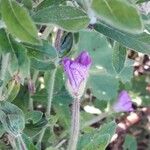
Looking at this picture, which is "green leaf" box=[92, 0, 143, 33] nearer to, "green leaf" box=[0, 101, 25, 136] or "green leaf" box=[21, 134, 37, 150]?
"green leaf" box=[0, 101, 25, 136]

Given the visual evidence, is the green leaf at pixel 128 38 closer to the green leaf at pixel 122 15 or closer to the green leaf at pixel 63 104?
the green leaf at pixel 122 15

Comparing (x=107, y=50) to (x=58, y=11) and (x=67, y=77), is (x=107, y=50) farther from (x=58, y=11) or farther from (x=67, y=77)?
(x=58, y=11)

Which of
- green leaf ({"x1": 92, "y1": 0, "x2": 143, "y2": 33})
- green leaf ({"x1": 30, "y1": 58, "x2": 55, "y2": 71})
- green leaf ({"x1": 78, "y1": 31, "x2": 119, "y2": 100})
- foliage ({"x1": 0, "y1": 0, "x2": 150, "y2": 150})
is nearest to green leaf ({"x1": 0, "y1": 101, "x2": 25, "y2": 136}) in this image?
foliage ({"x1": 0, "y1": 0, "x2": 150, "y2": 150})

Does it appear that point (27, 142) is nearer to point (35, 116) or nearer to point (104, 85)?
point (35, 116)

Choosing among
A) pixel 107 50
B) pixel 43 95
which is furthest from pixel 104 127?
pixel 107 50

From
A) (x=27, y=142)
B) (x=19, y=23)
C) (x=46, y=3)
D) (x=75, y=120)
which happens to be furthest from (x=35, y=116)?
(x=19, y=23)

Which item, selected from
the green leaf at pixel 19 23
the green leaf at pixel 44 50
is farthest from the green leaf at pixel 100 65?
the green leaf at pixel 19 23
